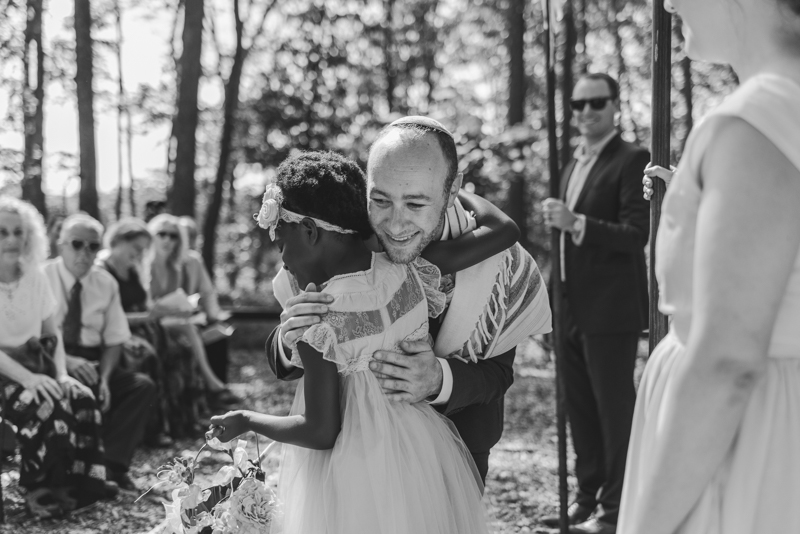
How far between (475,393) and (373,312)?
0.41 meters

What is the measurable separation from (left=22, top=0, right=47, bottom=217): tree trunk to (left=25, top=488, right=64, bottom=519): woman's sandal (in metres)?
2.79

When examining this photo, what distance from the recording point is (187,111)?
9648 millimetres

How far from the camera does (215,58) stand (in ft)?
47.0

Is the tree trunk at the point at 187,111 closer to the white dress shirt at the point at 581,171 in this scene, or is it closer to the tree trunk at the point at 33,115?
the tree trunk at the point at 33,115

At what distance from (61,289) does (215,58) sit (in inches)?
Result: 391

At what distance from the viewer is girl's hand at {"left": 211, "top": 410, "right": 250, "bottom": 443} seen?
2029 millimetres

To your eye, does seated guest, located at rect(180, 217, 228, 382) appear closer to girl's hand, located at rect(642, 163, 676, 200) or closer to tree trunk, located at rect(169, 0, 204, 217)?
tree trunk, located at rect(169, 0, 204, 217)

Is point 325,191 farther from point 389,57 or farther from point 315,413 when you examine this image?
point 389,57

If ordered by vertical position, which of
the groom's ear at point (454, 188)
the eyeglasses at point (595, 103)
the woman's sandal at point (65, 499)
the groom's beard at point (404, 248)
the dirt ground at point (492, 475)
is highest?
the eyeglasses at point (595, 103)

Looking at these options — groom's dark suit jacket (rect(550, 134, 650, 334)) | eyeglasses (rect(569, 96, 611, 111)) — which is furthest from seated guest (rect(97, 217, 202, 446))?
eyeglasses (rect(569, 96, 611, 111))

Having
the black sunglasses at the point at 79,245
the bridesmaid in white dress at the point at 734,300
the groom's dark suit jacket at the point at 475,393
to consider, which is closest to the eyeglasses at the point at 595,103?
the groom's dark suit jacket at the point at 475,393

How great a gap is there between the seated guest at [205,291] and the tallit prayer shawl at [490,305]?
5318 millimetres

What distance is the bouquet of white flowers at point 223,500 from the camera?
6.65ft

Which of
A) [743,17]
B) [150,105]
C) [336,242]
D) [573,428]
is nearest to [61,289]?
[573,428]
